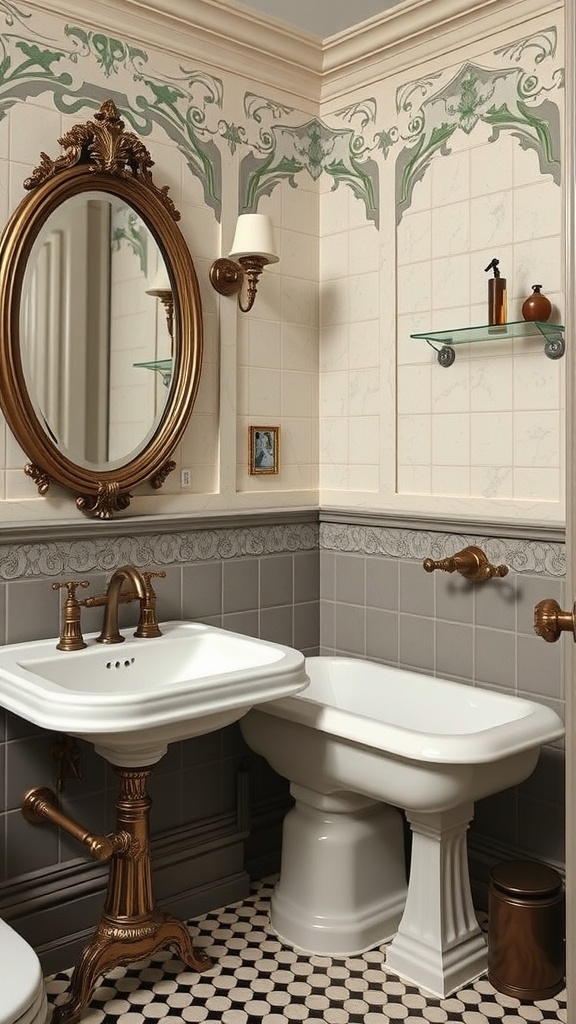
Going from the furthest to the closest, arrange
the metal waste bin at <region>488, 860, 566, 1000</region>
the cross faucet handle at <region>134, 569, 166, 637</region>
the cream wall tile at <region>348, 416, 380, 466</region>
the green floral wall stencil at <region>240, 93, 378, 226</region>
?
the cream wall tile at <region>348, 416, 380, 466</region> → the green floral wall stencil at <region>240, 93, 378, 226</region> → the cross faucet handle at <region>134, 569, 166, 637</region> → the metal waste bin at <region>488, 860, 566, 1000</region>

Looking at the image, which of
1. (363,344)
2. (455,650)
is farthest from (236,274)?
(455,650)

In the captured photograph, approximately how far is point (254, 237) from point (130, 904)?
6.09 feet

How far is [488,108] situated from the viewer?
2.73 meters

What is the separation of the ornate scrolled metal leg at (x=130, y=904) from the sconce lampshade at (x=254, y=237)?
1497 mm

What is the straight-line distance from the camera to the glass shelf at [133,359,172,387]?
9.00 feet

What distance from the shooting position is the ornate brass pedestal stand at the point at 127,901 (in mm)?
2268

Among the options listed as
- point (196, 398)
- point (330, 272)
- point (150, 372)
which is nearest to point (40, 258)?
point (150, 372)

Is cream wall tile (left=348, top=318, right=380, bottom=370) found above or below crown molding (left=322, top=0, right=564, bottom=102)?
below

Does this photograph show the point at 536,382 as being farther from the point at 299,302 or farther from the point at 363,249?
the point at 299,302

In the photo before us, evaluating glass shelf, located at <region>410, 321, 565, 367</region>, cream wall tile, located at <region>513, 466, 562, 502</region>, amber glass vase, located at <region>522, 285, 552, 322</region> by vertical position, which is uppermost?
amber glass vase, located at <region>522, 285, 552, 322</region>

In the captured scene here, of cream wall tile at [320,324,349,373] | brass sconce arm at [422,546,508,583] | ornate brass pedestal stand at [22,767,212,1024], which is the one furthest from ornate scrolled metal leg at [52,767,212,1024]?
cream wall tile at [320,324,349,373]

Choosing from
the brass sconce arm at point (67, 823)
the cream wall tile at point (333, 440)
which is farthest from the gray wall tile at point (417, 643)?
the brass sconce arm at point (67, 823)

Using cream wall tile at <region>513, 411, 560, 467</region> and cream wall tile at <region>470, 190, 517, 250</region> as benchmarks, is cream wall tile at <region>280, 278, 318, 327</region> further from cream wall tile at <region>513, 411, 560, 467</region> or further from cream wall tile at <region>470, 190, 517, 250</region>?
cream wall tile at <region>513, 411, 560, 467</region>

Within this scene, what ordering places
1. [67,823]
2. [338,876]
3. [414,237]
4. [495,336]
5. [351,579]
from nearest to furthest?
[67,823], [338,876], [495,336], [414,237], [351,579]
